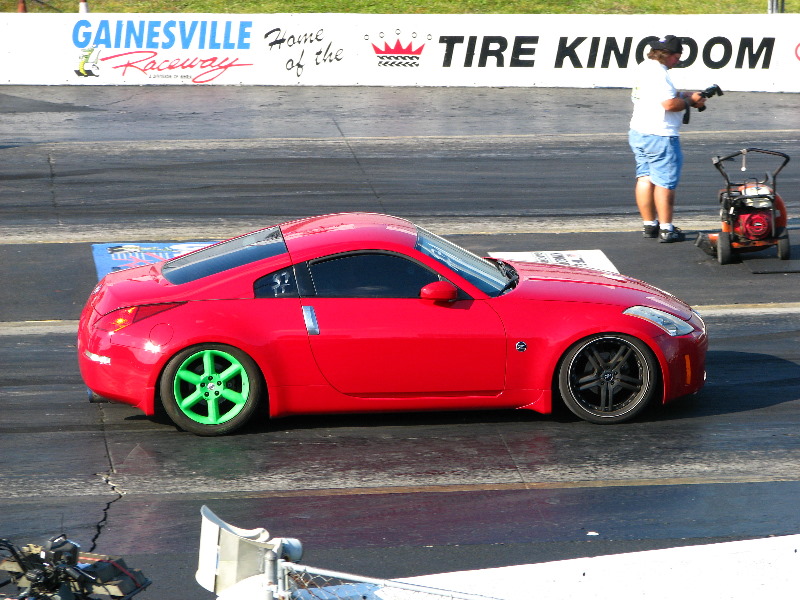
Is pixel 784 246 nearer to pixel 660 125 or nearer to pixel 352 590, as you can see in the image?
pixel 660 125

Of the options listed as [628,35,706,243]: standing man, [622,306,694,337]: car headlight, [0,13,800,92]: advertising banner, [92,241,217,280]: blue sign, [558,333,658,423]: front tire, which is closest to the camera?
[558,333,658,423]: front tire

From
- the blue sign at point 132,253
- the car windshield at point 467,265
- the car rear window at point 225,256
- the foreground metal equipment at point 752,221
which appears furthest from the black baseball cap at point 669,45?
the car rear window at point 225,256

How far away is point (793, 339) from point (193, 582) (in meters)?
6.00

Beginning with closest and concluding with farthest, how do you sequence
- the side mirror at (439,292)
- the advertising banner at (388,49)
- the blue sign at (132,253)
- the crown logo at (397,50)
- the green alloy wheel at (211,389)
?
the green alloy wheel at (211,389)
the side mirror at (439,292)
the blue sign at (132,253)
the advertising banner at (388,49)
the crown logo at (397,50)

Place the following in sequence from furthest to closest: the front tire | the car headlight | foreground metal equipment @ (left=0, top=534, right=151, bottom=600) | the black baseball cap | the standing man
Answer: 1. the standing man
2. the black baseball cap
3. the car headlight
4. the front tire
5. foreground metal equipment @ (left=0, top=534, right=151, bottom=600)

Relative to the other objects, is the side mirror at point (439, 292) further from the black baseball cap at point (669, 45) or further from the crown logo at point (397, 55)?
the crown logo at point (397, 55)

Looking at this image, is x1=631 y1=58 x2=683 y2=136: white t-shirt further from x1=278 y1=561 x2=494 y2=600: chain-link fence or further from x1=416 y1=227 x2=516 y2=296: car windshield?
x1=278 y1=561 x2=494 y2=600: chain-link fence

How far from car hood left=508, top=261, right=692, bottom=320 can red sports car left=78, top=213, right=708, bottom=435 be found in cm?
2

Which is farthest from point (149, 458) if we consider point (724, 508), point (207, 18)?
point (207, 18)

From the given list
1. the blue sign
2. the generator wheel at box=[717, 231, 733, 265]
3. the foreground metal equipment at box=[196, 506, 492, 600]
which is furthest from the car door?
the generator wheel at box=[717, 231, 733, 265]

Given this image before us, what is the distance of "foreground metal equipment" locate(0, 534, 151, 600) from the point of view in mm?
3879

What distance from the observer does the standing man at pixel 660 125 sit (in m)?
12.3

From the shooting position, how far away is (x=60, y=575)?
3889mm

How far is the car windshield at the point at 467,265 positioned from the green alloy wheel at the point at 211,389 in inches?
55.8
